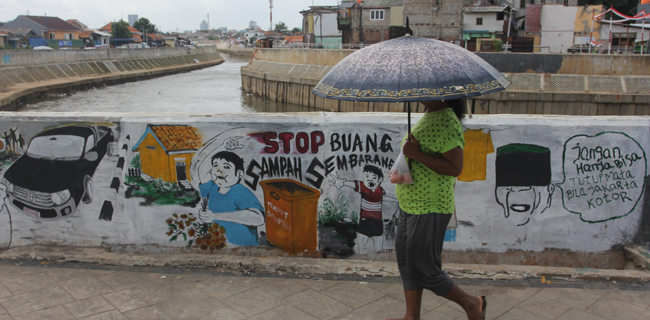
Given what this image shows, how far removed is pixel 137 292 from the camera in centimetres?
370

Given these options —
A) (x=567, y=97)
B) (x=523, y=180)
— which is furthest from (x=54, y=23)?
Answer: (x=523, y=180)

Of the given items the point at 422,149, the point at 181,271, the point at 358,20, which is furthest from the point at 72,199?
the point at 358,20

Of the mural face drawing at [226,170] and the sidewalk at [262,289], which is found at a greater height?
the mural face drawing at [226,170]

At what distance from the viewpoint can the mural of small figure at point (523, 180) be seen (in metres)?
4.14

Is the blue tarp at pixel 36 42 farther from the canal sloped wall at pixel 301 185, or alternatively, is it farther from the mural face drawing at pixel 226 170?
the mural face drawing at pixel 226 170

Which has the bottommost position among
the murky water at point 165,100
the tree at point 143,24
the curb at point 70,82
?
the murky water at point 165,100

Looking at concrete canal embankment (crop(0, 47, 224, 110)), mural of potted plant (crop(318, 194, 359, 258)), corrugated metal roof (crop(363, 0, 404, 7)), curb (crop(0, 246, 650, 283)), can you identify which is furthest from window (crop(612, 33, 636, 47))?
mural of potted plant (crop(318, 194, 359, 258))

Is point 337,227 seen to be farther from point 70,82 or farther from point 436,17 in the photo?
point 436,17

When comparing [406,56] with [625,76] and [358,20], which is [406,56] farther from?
[358,20]

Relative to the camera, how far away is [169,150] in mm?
4297

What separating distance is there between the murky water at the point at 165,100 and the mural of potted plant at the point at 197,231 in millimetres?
28216

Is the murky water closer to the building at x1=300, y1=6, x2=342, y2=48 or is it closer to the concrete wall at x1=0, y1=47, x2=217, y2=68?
the concrete wall at x1=0, y1=47, x2=217, y2=68

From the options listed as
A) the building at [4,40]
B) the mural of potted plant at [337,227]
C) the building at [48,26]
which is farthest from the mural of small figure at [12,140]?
the building at [48,26]

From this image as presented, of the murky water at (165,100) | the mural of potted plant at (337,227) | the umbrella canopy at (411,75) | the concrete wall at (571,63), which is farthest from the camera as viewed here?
the murky water at (165,100)
